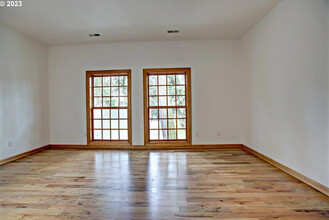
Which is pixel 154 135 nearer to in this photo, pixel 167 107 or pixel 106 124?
pixel 167 107

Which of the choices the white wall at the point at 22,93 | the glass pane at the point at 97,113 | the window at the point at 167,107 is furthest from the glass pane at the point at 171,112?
the white wall at the point at 22,93

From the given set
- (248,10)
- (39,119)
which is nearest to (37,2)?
(39,119)

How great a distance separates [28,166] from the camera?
3385mm

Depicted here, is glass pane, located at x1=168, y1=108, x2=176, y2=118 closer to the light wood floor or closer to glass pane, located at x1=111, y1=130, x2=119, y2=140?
the light wood floor

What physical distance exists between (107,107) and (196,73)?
8.71ft

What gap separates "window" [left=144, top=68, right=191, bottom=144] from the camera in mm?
4879

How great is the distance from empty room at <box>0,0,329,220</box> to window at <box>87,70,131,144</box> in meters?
0.03

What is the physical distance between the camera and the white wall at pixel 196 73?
4.69 m

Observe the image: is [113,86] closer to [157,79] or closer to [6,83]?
[157,79]

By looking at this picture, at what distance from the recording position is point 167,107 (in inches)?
192

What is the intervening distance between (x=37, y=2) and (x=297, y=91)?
438 centimetres

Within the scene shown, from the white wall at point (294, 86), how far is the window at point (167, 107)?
1812mm

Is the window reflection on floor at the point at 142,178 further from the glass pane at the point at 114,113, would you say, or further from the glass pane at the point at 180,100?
the glass pane at the point at 180,100

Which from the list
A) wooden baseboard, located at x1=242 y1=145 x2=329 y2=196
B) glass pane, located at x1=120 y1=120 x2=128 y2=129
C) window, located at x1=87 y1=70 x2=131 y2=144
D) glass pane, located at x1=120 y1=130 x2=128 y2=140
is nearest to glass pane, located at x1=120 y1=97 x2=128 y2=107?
window, located at x1=87 y1=70 x2=131 y2=144
